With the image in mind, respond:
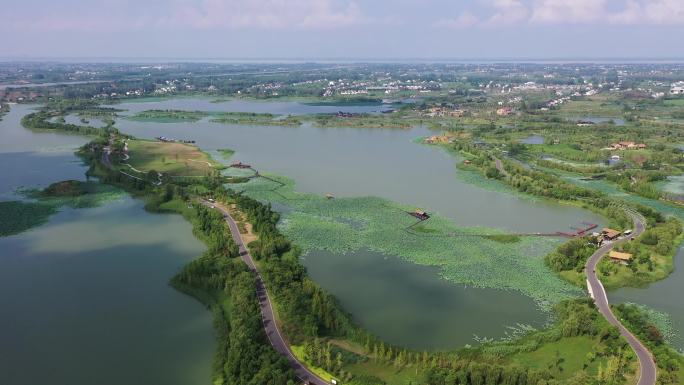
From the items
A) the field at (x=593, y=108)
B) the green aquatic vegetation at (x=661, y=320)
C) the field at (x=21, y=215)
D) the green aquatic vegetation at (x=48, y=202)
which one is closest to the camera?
the green aquatic vegetation at (x=661, y=320)

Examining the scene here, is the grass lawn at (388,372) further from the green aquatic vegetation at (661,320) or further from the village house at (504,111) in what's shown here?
the village house at (504,111)

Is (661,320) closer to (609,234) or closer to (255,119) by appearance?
(609,234)

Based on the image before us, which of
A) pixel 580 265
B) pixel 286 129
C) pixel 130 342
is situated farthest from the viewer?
pixel 286 129

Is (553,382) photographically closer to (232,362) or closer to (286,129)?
(232,362)

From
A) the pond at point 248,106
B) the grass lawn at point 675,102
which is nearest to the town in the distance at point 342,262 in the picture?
the pond at point 248,106

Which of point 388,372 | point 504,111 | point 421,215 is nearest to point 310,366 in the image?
point 388,372

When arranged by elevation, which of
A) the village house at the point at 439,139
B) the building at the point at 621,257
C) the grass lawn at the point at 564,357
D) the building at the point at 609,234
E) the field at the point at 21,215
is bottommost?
the grass lawn at the point at 564,357

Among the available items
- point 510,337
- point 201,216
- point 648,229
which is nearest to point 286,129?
point 201,216
